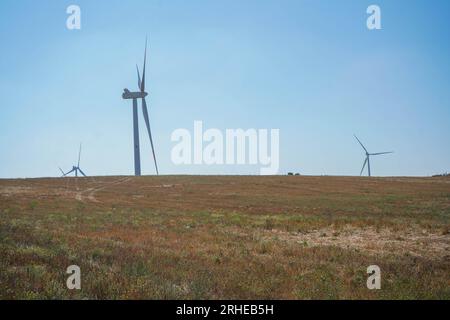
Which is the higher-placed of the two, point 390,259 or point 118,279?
point 118,279

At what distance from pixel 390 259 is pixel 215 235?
9823 mm

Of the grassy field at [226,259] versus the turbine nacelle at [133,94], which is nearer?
the grassy field at [226,259]

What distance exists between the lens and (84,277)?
11.0m

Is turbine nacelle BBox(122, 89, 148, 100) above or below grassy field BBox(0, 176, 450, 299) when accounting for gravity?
above

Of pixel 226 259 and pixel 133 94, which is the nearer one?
pixel 226 259

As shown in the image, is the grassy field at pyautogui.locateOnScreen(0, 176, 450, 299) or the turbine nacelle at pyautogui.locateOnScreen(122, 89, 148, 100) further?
the turbine nacelle at pyautogui.locateOnScreen(122, 89, 148, 100)

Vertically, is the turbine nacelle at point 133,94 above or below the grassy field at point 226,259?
above

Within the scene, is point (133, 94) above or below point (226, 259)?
above

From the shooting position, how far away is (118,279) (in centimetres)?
1100

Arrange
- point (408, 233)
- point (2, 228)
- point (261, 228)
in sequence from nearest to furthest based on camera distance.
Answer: point (2, 228)
point (408, 233)
point (261, 228)

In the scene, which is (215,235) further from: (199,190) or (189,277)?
(199,190)
